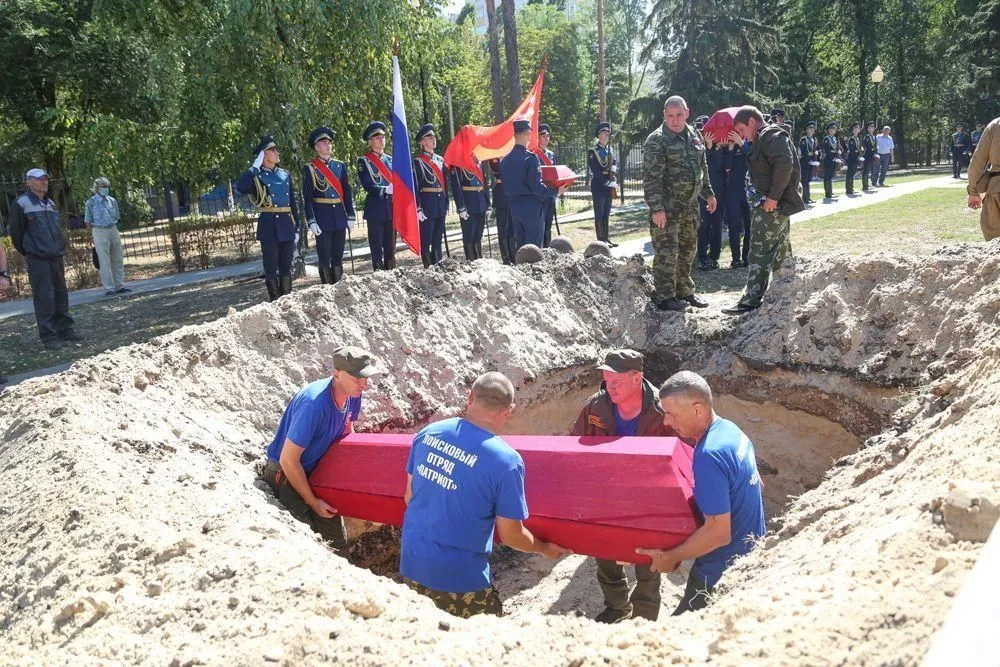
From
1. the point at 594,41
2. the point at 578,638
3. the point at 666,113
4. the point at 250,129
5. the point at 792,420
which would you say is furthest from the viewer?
the point at 594,41

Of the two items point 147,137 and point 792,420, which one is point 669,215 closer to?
point 792,420

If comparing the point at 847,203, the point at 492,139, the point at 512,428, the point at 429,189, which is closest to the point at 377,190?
the point at 429,189

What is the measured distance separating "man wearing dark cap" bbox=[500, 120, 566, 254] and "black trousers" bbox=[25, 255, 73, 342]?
523cm

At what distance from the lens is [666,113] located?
6.83 m

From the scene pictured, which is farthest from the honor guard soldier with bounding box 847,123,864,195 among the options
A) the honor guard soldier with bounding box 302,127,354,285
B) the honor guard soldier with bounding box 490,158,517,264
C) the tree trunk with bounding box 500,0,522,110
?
the honor guard soldier with bounding box 302,127,354,285

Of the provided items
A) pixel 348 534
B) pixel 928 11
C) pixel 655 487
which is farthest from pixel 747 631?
pixel 928 11

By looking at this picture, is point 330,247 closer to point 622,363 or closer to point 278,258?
point 278,258

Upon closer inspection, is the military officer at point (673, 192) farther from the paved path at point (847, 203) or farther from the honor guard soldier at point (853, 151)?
the honor guard soldier at point (853, 151)

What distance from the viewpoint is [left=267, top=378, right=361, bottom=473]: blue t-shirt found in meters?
4.10

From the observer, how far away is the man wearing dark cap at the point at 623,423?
4.12 meters

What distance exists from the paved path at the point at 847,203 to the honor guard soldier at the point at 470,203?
202 cm

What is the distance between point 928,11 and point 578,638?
145 feet

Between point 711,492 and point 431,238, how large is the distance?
7.63 meters

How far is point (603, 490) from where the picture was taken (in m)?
3.48
